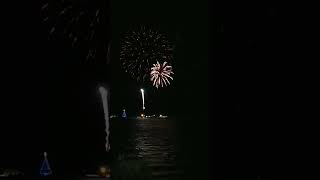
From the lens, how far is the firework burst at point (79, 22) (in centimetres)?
1170

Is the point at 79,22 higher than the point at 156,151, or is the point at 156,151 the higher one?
the point at 79,22

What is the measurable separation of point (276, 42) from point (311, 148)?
151 cm

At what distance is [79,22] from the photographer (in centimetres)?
1216

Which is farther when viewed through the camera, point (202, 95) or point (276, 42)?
point (202, 95)

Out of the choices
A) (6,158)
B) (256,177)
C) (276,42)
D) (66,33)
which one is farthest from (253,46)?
(6,158)

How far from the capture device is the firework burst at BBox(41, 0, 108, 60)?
38.4 feet

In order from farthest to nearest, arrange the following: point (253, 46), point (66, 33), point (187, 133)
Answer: point (66, 33) < point (187, 133) < point (253, 46)

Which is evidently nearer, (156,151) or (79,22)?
(79,22)

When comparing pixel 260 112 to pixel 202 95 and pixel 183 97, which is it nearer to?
pixel 202 95

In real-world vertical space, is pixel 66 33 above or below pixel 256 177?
above

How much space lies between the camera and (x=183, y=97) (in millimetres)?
8828

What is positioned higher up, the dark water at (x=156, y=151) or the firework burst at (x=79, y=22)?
the firework burst at (x=79, y=22)

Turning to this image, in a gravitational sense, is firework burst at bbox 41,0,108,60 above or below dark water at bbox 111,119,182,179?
above

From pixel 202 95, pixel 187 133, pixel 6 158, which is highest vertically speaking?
pixel 202 95
